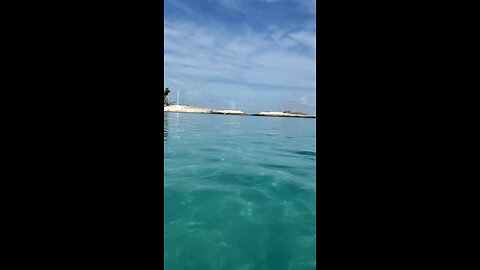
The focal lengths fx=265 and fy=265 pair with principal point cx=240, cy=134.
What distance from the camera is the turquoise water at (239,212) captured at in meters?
5.24

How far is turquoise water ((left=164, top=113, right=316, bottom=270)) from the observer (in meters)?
5.24

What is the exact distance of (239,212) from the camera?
732 cm
